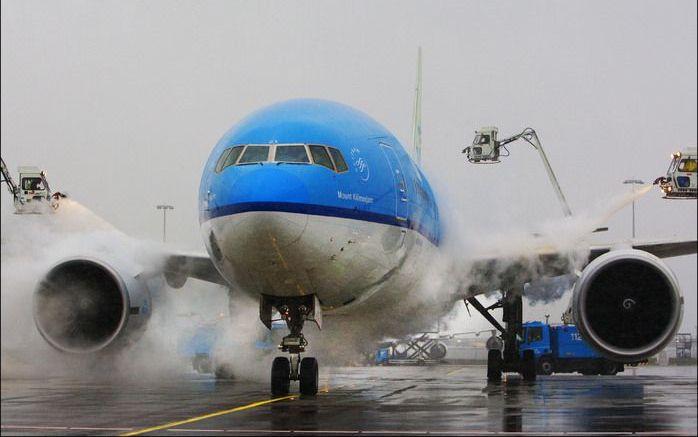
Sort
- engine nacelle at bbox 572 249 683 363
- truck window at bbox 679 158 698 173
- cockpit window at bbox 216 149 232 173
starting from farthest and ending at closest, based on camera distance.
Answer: truck window at bbox 679 158 698 173 < engine nacelle at bbox 572 249 683 363 < cockpit window at bbox 216 149 232 173

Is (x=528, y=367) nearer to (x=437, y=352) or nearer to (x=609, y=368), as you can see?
(x=609, y=368)

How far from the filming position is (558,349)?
135 feet

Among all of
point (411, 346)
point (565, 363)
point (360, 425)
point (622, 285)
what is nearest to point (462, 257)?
point (622, 285)

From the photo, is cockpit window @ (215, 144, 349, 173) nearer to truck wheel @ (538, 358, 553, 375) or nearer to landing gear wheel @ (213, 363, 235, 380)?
landing gear wheel @ (213, 363, 235, 380)

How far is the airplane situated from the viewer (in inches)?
581

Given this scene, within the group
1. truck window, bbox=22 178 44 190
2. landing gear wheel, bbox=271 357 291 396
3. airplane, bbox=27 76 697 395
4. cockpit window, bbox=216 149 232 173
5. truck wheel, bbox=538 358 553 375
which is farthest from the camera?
truck wheel, bbox=538 358 553 375

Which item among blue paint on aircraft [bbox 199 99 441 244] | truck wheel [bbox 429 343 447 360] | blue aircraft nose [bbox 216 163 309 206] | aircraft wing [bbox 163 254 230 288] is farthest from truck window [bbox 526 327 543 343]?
blue aircraft nose [bbox 216 163 309 206]

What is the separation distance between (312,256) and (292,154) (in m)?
1.45

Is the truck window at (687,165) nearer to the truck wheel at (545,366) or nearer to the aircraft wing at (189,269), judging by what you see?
the aircraft wing at (189,269)

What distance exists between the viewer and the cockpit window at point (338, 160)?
611 inches

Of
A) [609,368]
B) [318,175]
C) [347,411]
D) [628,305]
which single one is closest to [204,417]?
[347,411]

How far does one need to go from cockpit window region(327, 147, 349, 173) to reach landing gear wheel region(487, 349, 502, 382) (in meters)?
10.2

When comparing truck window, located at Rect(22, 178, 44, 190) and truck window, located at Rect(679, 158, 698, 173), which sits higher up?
truck window, located at Rect(679, 158, 698, 173)

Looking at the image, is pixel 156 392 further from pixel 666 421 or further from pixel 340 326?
pixel 666 421
